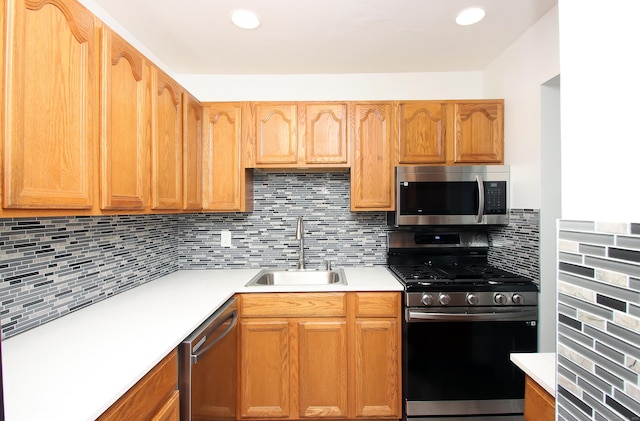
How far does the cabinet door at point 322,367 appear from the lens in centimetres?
192

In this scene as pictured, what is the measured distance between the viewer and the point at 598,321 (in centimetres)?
61

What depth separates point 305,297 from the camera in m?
1.92

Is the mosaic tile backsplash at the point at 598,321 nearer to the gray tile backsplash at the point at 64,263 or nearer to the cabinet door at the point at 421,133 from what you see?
the cabinet door at the point at 421,133

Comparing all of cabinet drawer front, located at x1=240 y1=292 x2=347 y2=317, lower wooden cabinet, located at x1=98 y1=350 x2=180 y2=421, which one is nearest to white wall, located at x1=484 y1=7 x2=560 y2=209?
cabinet drawer front, located at x1=240 y1=292 x2=347 y2=317

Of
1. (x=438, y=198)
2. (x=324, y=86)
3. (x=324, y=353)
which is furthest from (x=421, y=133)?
(x=324, y=353)

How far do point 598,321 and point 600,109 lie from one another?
43cm

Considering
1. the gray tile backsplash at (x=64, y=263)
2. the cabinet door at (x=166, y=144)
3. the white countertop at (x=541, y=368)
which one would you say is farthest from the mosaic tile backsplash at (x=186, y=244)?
the white countertop at (x=541, y=368)

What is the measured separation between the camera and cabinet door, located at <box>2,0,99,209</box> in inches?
34.1

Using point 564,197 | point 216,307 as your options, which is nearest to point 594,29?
point 564,197

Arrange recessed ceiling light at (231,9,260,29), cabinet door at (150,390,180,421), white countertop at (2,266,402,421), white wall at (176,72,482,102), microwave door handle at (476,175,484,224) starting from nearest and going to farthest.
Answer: white countertop at (2,266,402,421) < cabinet door at (150,390,180,421) < recessed ceiling light at (231,9,260,29) < microwave door handle at (476,175,484,224) < white wall at (176,72,482,102)

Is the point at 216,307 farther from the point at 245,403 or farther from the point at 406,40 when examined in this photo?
the point at 406,40

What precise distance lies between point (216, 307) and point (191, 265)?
1.07 m

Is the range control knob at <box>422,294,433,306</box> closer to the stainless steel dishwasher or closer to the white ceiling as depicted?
the stainless steel dishwasher

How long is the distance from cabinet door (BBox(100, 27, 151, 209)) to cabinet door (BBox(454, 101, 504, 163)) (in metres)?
1.96
